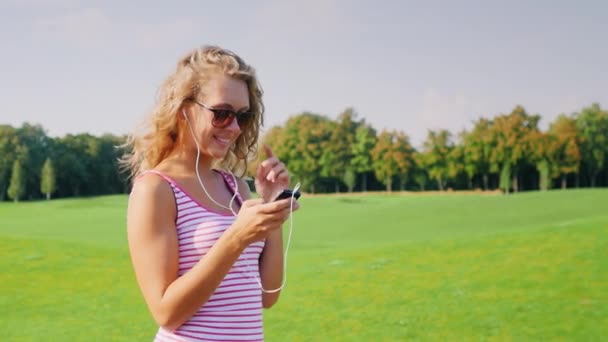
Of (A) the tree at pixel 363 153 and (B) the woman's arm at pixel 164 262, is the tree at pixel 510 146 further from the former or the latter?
(B) the woman's arm at pixel 164 262

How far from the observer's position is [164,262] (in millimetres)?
2123

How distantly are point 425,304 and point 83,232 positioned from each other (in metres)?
19.3

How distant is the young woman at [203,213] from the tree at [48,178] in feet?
194

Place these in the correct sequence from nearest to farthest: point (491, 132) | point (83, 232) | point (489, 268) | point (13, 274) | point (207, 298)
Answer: point (207, 298) < point (489, 268) < point (13, 274) < point (83, 232) < point (491, 132)

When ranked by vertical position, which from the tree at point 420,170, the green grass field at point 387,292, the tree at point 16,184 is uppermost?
the tree at point 420,170

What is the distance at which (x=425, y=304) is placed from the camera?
29.2ft

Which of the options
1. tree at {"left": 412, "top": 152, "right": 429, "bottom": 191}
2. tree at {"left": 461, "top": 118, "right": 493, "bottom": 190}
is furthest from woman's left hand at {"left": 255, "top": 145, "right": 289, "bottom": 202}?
tree at {"left": 412, "top": 152, "right": 429, "bottom": 191}

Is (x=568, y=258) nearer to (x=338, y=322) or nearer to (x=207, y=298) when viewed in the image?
(x=338, y=322)

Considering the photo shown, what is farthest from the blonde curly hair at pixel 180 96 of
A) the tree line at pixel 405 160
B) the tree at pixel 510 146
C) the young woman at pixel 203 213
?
the tree at pixel 510 146

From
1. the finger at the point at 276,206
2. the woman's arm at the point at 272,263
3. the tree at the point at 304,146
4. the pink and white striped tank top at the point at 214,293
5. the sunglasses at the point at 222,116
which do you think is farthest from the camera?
the tree at the point at 304,146

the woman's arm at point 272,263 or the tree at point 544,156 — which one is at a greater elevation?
the tree at point 544,156

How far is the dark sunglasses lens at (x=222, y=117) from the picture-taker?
91.8 inches

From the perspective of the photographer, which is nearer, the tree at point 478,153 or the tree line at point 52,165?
the tree line at point 52,165

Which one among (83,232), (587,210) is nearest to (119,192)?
(83,232)
